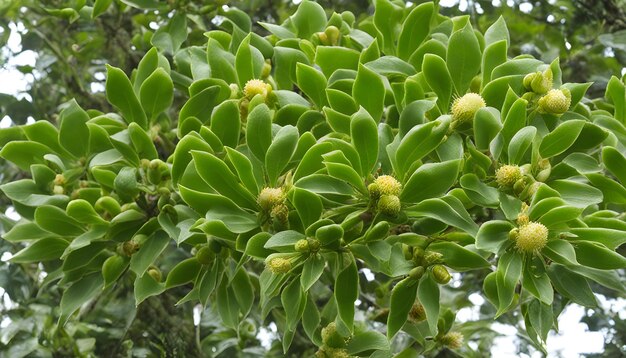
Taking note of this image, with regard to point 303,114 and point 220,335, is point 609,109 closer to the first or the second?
point 303,114

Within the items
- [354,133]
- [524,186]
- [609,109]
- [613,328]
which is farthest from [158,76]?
Result: [613,328]

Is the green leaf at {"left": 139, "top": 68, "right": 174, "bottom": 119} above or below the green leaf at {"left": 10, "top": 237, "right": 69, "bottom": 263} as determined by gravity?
→ above

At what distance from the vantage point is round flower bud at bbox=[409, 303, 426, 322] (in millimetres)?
1561

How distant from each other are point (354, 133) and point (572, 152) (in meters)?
0.39

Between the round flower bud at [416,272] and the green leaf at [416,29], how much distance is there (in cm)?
45

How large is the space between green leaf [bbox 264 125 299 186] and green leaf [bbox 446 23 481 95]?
1.01ft

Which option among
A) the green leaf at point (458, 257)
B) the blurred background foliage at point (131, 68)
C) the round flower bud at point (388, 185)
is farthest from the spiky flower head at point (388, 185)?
the blurred background foliage at point (131, 68)

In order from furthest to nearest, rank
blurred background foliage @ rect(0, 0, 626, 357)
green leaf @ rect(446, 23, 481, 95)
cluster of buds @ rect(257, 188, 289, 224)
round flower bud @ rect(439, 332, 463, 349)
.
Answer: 1. blurred background foliage @ rect(0, 0, 626, 357)
2. round flower bud @ rect(439, 332, 463, 349)
3. green leaf @ rect(446, 23, 481, 95)
4. cluster of buds @ rect(257, 188, 289, 224)

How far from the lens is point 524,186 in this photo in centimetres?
131

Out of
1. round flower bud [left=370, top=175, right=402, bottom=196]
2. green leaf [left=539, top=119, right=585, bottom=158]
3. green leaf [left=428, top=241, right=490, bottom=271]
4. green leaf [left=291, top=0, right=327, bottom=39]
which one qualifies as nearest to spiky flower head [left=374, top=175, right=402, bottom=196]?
round flower bud [left=370, top=175, right=402, bottom=196]

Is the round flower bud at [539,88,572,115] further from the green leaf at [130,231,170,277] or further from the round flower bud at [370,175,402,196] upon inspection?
the green leaf at [130,231,170,277]

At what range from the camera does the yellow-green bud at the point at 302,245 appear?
4.08 feet

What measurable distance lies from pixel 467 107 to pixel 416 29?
0.93 ft

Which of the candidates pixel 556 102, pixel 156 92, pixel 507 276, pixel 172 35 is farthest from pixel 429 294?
pixel 172 35
